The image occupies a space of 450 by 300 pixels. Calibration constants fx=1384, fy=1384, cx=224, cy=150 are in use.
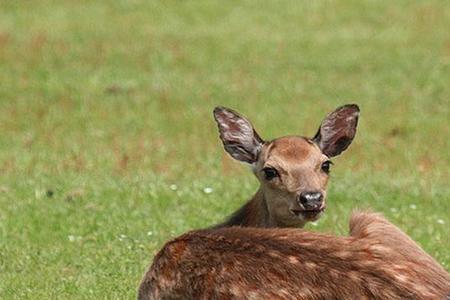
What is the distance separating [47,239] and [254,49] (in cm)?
1417

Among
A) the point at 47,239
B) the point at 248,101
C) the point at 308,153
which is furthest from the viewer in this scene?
the point at 248,101

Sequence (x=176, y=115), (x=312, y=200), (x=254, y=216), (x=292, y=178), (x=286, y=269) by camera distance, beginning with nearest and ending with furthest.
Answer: (x=286, y=269) → (x=312, y=200) → (x=292, y=178) → (x=254, y=216) → (x=176, y=115)

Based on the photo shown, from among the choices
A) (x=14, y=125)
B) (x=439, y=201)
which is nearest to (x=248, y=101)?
(x=14, y=125)

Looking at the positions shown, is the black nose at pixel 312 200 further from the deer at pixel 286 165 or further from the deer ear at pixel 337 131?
the deer ear at pixel 337 131

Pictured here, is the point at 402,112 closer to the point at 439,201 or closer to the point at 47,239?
the point at 439,201

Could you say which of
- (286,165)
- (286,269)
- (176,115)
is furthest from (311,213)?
(176,115)

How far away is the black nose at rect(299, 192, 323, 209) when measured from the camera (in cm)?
939

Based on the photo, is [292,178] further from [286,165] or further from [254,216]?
[254,216]

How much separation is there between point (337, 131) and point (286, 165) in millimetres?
803

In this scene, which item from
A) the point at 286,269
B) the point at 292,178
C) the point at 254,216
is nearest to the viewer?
the point at 286,269

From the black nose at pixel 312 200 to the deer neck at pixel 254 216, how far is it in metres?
0.55

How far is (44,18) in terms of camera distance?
90.4 ft

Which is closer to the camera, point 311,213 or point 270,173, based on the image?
point 311,213

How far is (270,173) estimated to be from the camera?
9898 mm
